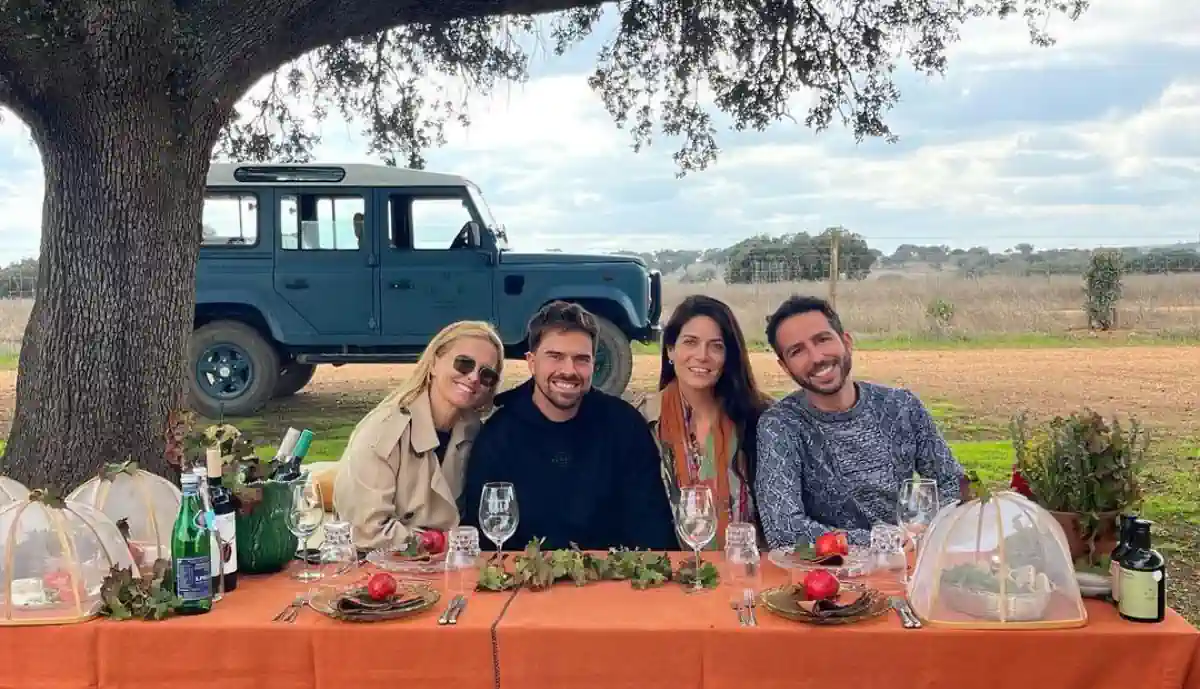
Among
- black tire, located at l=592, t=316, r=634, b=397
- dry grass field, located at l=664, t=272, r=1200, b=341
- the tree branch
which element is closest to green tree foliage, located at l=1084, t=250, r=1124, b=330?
dry grass field, located at l=664, t=272, r=1200, b=341

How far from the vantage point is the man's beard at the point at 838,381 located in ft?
9.11

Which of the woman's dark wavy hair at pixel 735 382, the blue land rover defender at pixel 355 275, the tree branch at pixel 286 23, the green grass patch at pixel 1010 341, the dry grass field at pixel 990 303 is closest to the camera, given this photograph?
the woman's dark wavy hair at pixel 735 382

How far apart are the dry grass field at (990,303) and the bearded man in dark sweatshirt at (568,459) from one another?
1186 cm

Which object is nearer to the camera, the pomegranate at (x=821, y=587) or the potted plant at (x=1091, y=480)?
the pomegranate at (x=821, y=587)

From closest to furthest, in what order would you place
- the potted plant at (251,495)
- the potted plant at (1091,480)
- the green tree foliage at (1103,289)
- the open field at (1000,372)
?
the potted plant at (1091,480) → the potted plant at (251,495) → the open field at (1000,372) → the green tree foliage at (1103,289)

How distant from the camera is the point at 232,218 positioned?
9070 millimetres

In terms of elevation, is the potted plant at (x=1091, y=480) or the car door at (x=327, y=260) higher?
the car door at (x=327, y=260)

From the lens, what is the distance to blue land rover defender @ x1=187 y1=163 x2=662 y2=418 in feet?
29.0

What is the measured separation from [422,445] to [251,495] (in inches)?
24.8

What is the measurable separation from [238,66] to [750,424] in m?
2.81

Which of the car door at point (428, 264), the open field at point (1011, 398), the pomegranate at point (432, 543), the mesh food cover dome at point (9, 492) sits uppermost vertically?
the car door at point (428, 264)

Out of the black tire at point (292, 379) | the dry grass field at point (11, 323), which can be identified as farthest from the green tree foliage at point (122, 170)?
the dry grass field at point (11, 323)

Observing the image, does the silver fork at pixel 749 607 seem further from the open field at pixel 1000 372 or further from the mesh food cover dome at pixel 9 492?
the open field at pixel 1000 372

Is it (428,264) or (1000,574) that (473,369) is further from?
(428,264)
